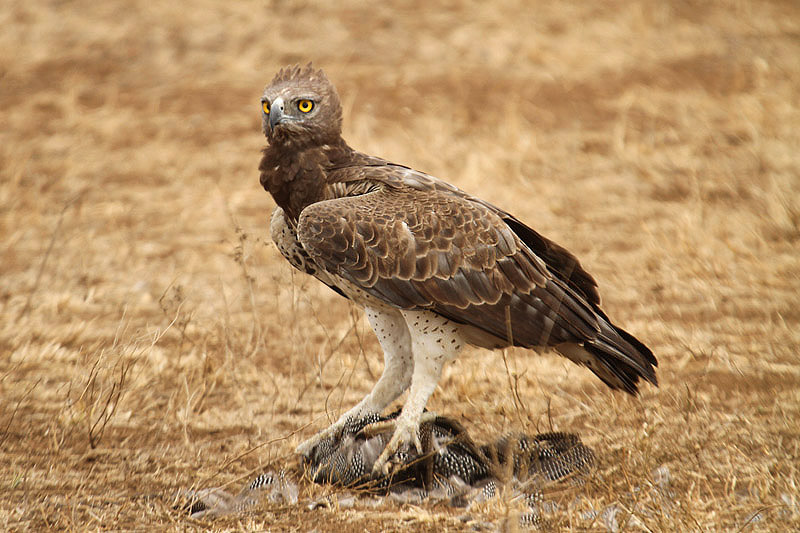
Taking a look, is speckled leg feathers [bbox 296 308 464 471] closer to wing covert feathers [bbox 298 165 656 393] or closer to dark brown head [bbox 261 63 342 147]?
wing covert feathers [bbox 298 165 656 393]

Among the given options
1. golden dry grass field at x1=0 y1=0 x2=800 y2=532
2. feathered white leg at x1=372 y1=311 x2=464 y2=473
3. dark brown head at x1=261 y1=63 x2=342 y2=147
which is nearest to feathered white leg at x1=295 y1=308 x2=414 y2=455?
feathered white leg at x1=372 y1=311 x2=464 y2=473

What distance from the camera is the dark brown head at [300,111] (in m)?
4.77

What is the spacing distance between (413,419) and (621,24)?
9.99m

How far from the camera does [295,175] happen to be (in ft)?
15.6

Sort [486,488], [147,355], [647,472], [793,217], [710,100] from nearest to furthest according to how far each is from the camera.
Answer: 1. [647,472]
2. [486,488]
3. [147,355]
4. [793,217]
5. [710,100]

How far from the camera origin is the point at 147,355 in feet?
19.8

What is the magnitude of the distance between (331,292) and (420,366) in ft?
11.2

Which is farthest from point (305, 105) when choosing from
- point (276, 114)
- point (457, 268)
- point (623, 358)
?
point (623, 358)

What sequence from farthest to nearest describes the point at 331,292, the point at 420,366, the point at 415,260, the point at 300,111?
1. the point at 331,292
2. the point at 300,111
3. the point at 420,366
4. the point at 415,260

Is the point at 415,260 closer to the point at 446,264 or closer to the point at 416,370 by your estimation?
the point at 446,264

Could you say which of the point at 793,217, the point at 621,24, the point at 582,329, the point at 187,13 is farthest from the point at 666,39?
the point at 582,329

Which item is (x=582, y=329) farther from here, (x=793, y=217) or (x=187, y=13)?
(x=187, y=13)

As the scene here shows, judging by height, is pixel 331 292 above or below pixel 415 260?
below

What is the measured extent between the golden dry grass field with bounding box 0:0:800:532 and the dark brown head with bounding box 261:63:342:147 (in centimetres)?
126
